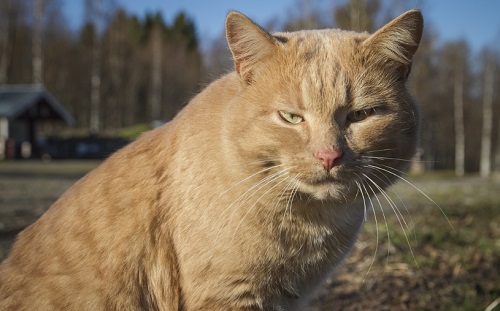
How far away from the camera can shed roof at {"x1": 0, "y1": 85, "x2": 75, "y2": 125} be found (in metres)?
25.6

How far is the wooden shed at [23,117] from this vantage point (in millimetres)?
25109

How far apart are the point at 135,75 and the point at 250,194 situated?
44026 mm

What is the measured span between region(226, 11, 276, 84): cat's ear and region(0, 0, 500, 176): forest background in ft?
80.4

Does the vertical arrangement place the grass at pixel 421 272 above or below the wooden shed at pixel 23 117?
below

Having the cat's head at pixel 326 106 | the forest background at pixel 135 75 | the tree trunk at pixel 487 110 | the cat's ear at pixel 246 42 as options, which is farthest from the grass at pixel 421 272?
the tree trunk at pixel 487 110

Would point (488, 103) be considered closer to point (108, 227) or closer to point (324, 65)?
point (324, 65)

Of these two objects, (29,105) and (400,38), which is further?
(29,105)

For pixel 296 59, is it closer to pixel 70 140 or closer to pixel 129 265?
pixel 129 265

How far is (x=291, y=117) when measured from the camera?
225 centimetres

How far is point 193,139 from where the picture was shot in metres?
2.45

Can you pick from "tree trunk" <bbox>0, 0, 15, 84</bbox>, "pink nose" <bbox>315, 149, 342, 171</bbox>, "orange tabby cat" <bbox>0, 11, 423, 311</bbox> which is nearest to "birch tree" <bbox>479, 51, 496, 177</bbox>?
"tree trunk" <bbox>0, 0, 15, 84</bbox>

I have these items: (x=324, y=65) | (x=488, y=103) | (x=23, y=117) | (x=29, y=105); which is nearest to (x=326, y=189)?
(x=324, y=65)

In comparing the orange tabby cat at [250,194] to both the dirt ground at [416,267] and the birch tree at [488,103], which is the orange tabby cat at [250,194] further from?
the birch tree at [488,103]

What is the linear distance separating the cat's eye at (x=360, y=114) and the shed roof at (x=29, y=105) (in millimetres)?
25853
